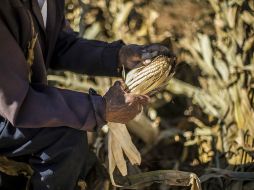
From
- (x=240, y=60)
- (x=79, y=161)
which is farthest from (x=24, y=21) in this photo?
(x=240, y=60)

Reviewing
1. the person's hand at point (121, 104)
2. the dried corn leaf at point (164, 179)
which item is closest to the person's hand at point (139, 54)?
the person's hand at point (121, 104)

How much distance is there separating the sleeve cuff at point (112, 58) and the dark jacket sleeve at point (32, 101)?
266 millimetres

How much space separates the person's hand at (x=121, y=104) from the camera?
1.45 metres

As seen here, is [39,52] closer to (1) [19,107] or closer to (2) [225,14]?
(1) [19,107]

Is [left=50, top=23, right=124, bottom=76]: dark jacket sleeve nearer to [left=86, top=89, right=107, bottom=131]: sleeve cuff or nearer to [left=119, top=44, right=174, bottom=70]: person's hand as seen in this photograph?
[left=119, top=44, right=174, bottom=70]: person's hand

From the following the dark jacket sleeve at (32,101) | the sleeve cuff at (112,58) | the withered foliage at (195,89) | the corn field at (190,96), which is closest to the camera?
the dark jacket sleeve at (32,101)

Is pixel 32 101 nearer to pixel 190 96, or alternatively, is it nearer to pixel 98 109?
pixel 98 109

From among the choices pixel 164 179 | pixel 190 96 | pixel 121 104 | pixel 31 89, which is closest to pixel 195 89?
pixel 190 96

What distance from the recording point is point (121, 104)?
1.46 metres

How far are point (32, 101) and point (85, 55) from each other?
416 mm

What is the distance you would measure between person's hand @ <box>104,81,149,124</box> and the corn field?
37 centimetres

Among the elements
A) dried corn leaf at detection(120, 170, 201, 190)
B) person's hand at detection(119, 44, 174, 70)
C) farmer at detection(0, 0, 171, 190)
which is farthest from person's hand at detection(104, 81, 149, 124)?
dried corn leaf at detection(120, 170, 201, 190)

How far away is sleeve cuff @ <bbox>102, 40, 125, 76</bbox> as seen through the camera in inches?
67.5

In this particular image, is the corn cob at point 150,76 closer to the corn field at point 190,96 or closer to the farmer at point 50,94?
the farmer at point 50,94
